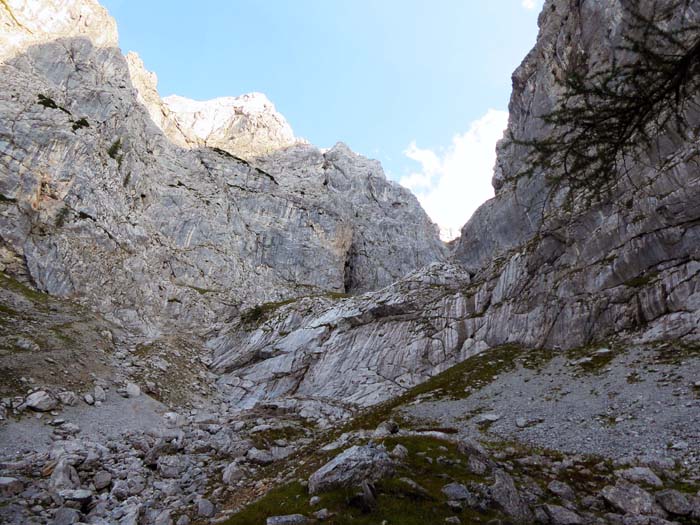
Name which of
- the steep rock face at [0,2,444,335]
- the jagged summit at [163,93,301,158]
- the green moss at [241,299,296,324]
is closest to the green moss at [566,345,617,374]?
the green moss at [241,299,296,324]

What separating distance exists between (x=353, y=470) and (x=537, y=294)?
32.8 metres

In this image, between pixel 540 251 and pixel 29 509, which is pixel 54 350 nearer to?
pixel 29 509

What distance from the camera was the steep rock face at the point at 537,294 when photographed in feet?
104

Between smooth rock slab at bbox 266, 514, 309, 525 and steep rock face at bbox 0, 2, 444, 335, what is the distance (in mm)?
52015

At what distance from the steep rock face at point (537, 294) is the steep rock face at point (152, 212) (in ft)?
61.1

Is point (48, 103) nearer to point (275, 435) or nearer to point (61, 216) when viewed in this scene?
point (61, 216)

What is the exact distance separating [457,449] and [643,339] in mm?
20192

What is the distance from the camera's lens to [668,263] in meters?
31.6

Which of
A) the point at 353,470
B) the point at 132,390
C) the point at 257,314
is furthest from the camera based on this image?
the point at 257,314

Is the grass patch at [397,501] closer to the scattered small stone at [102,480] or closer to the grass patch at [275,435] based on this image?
the scattered small stone at [102,480]

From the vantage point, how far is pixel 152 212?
77.6 metres

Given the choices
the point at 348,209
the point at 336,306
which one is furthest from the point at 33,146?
the point at 348,209

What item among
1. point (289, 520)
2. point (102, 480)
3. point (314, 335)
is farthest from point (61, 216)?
point (289, 520)

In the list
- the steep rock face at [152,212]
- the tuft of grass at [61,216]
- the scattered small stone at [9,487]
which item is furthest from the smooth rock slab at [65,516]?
the tuft of grass at [61,216]
